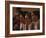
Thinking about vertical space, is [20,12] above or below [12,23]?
above

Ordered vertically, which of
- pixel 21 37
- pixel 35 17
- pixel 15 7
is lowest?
pixel 21 37

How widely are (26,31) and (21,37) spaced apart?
10 centimetres

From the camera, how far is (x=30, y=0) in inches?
44.3

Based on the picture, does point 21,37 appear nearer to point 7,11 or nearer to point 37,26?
point 37,26

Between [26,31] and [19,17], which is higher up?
[19,17]

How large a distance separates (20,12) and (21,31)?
252 millimetres

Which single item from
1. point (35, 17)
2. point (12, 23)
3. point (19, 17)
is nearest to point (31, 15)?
point (35, 17)

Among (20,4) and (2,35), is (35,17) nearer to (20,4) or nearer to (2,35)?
(20,4)

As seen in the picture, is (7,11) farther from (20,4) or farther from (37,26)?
(37,26)

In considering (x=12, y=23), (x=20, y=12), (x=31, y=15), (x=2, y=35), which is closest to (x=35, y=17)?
(x=31, y=15)

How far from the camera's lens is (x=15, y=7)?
109 centimetres

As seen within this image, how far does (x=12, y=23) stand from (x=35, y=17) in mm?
323

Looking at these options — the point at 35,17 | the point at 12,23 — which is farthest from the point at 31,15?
the point at 12,23

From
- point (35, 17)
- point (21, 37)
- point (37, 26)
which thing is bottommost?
Answer: point (21, 37)
